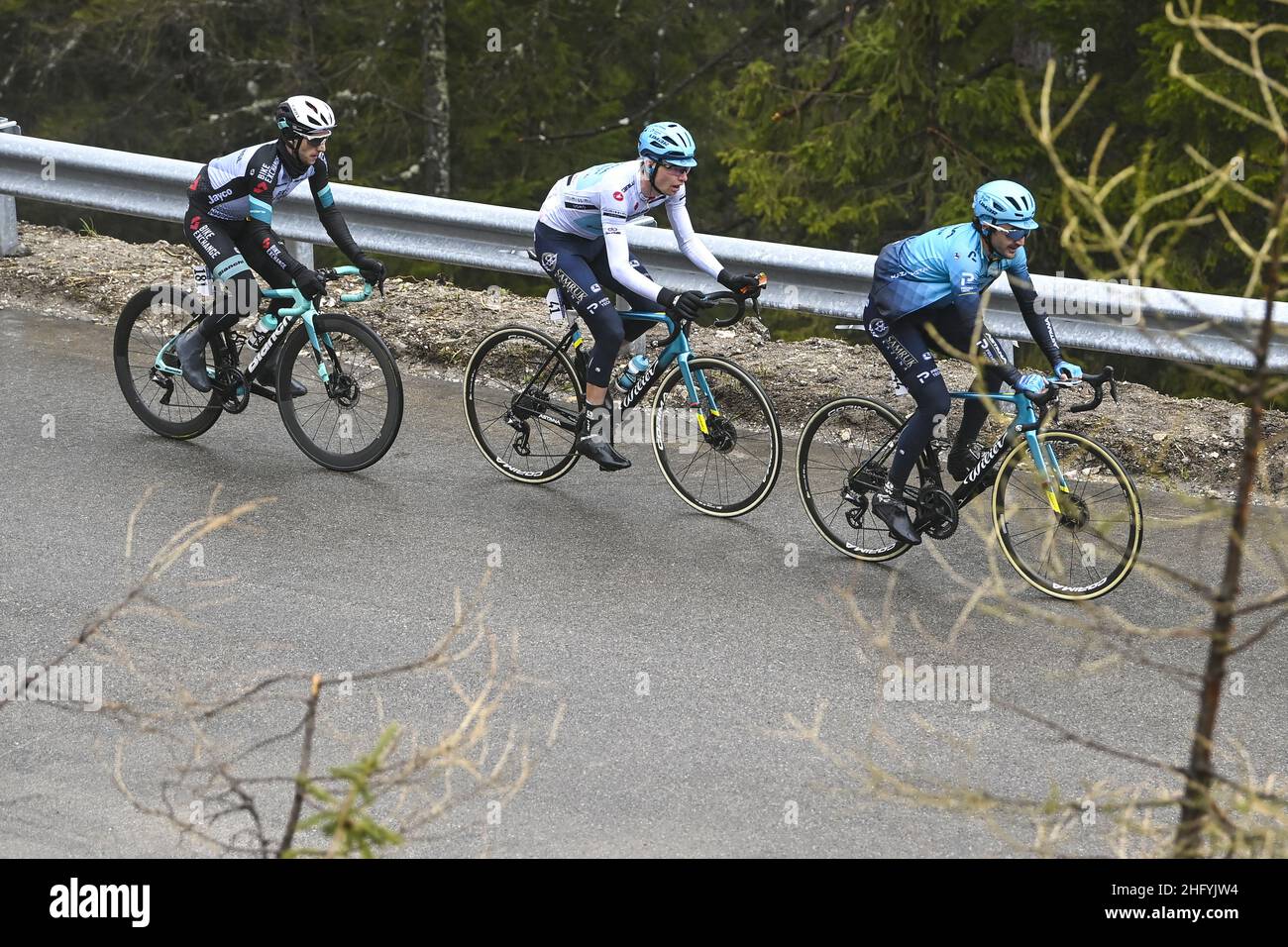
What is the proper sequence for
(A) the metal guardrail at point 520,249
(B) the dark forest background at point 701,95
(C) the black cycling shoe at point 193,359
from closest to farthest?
(A) the metal guardrail at point 520,249 → (C) the black cycling shoe at point 193,359 → (B) the dark forest background at point 701,95

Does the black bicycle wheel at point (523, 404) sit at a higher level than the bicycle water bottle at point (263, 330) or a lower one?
lower

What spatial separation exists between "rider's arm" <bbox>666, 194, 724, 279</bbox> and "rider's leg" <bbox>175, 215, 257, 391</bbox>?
8.02ft

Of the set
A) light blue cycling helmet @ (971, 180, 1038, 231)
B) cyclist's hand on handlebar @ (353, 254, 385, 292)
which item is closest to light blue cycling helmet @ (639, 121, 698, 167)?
light blue cycling helmet @ (971, 180, 1038, 231)

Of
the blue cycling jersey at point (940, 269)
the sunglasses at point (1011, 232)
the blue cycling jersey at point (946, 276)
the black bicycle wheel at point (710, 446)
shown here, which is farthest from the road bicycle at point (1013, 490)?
the sunglasses at point (1011, 232)

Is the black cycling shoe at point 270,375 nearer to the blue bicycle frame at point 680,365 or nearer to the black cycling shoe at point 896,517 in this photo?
the blue bicycle frame at point 680,365

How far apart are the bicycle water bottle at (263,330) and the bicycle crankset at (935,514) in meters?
3.77

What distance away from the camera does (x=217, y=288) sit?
9.09 m

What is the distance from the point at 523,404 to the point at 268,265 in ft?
5.37

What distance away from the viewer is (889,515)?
7906mm

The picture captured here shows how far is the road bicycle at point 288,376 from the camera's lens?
8750mm

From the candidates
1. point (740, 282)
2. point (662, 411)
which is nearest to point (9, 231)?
point (662, 411)

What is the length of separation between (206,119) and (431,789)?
71.5ft

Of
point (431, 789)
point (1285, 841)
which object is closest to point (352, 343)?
point (431, 789)

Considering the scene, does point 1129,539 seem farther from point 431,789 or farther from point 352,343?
point 352,343
